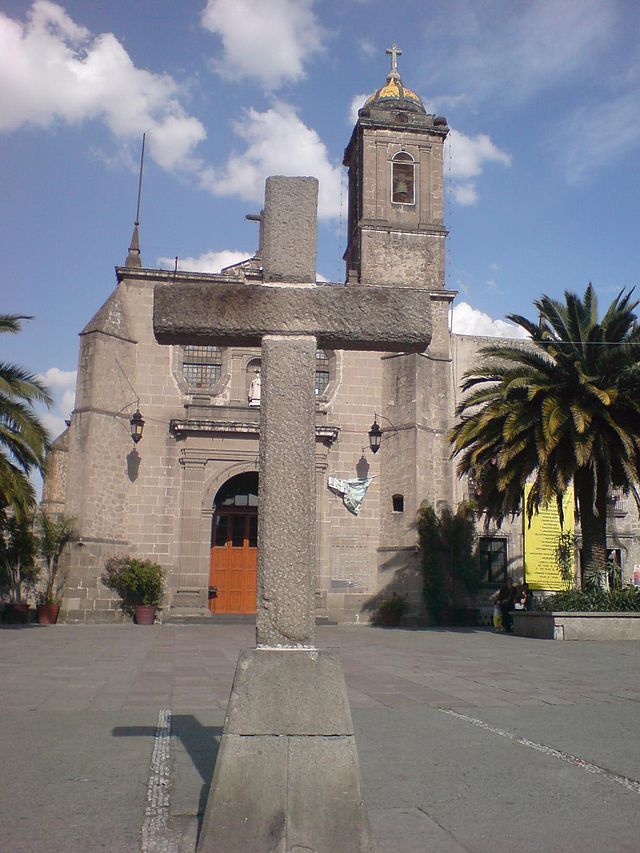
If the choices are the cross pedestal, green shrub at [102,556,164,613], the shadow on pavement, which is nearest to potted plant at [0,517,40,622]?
green shrub at [102,556,164,613]

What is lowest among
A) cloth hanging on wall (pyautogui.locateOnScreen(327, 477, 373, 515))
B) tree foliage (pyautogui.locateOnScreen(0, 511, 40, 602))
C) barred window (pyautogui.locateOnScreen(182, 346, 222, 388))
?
tree foliage (pyautogui.locateOnScreen(0, 511, 40, 602))

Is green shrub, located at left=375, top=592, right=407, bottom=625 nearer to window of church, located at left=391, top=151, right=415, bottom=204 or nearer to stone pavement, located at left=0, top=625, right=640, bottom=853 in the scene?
stone pavement, located at left=0, top=625, right=640, bottom=853

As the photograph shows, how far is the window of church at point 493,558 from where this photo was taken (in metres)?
25.7

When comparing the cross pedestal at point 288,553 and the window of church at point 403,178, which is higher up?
the window of church at point 403,178

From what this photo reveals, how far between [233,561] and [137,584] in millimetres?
3137

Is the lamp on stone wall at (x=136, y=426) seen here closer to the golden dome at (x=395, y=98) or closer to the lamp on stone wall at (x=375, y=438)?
the lamp on stone wall at (x=375, y=438)

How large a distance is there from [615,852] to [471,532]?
20.2 meters

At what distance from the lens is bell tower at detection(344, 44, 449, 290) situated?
26.0 meters

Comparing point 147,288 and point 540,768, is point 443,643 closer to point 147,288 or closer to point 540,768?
point 540,768

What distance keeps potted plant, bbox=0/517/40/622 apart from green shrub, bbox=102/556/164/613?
2.03 metres

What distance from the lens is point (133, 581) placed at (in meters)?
22.2

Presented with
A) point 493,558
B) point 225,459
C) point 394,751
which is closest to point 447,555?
point 493,558

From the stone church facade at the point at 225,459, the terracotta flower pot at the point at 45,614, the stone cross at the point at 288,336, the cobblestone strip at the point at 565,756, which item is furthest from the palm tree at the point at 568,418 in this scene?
the stone cross at the point at 288,336

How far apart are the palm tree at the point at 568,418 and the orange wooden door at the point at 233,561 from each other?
330 inches
